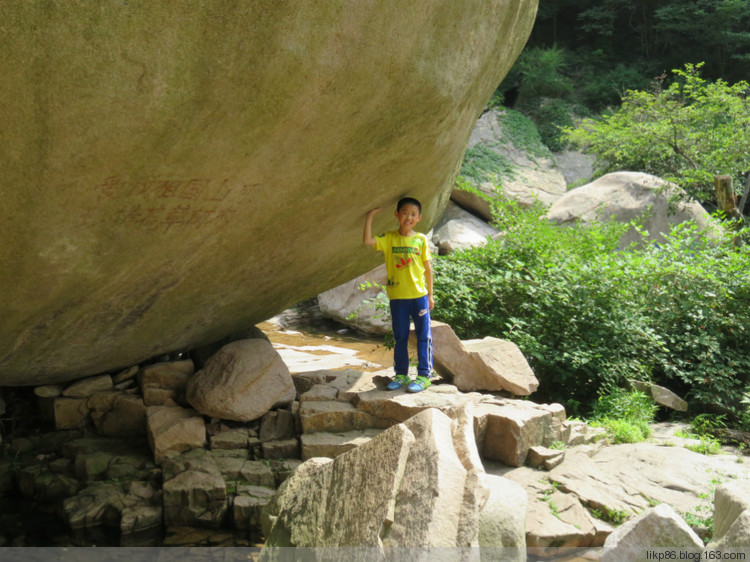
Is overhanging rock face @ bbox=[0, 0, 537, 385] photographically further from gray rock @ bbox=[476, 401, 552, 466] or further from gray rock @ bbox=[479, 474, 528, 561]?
gray rock @ bbox=[479, 474, 528, 561]

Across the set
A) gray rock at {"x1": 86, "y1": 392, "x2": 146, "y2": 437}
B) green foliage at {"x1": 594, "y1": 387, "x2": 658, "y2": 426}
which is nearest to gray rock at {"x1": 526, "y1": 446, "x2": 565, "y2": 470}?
green foliage at {"x1": 594, "y1": 387, "x2": 658, "y2": 426}

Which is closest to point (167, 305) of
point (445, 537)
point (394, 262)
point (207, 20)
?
point (394, 262)

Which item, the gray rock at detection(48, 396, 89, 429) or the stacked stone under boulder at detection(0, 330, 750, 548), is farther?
the gray rock at detection(48, 396, 89, 429)

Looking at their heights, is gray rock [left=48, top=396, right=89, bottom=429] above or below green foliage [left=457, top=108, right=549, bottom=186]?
below

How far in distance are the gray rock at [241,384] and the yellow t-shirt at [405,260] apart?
1202 millimetres

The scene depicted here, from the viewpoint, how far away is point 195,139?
298 centimetres

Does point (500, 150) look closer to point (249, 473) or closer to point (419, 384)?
point (419, 384)

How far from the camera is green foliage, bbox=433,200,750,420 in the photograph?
21.3ft

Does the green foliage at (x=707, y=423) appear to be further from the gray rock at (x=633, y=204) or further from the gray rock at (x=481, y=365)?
the gray rock at (x=633, y=204)

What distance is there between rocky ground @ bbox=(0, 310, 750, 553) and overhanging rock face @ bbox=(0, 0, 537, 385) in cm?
70

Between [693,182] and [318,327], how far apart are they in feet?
23.1

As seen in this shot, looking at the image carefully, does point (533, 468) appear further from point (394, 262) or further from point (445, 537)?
point (445, 537)

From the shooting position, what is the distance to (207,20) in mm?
2602

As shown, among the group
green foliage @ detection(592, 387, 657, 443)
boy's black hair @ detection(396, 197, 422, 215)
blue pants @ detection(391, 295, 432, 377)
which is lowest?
green foliage @ detection(592, 387, 657, 443)
